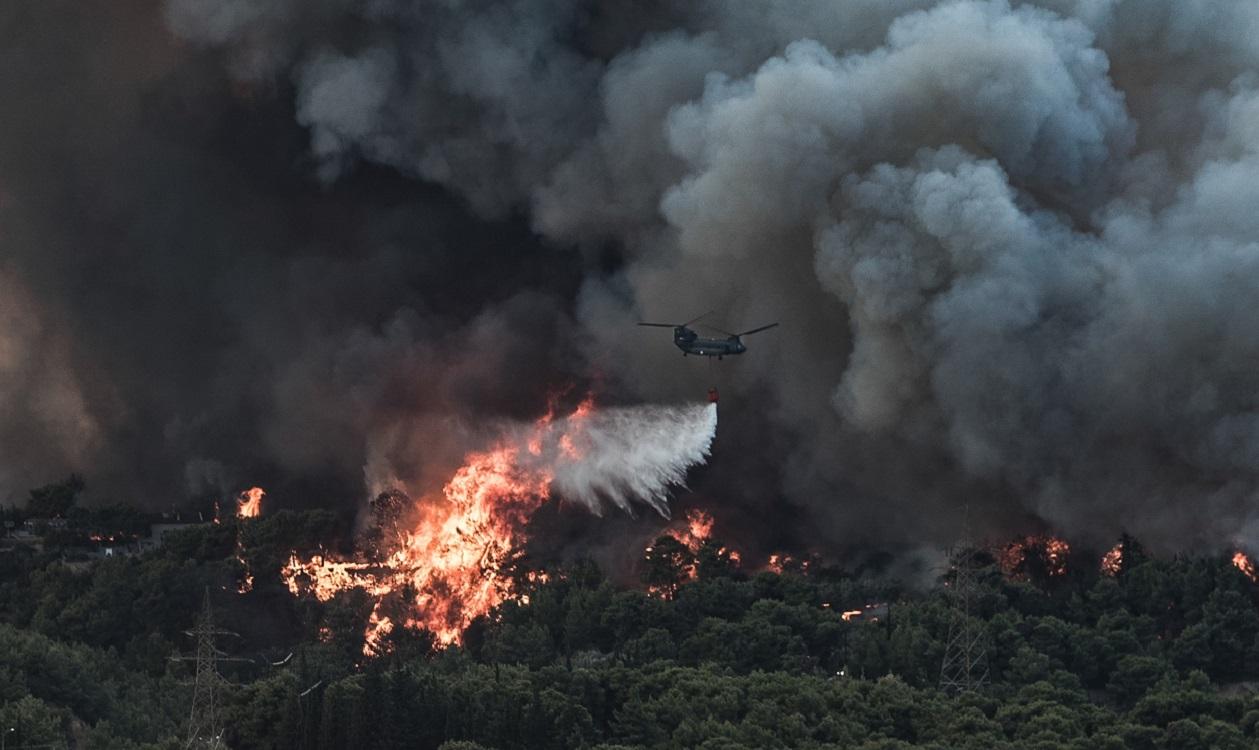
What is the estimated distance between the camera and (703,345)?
7150 centimetres

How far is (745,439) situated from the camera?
258ft

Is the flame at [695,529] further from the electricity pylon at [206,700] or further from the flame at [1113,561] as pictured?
the electricity pylon at [206,700]

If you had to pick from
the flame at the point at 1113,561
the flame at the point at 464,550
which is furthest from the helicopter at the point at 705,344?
the flame at the point at 1113,561

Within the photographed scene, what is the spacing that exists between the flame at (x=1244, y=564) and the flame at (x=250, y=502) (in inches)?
1133

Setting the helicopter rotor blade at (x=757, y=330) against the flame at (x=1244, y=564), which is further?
the flame at (x=1244, y=564)

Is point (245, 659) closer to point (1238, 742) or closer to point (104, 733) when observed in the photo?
point (104, 733)

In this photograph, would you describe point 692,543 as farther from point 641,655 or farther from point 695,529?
point 641,655

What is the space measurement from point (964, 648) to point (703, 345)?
10.3m

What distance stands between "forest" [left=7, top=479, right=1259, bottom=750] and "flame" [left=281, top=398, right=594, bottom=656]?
833 millimetres

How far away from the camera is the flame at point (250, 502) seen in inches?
3260

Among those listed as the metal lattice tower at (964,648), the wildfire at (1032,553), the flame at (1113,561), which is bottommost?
the metal lattice tower at (964,648)

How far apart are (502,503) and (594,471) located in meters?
2.78

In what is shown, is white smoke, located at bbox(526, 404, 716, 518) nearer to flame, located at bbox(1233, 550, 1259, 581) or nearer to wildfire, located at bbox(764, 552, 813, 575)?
wildfire, located at bbox(764, 552, 813, 575)

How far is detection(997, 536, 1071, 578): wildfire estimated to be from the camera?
75.5 m
